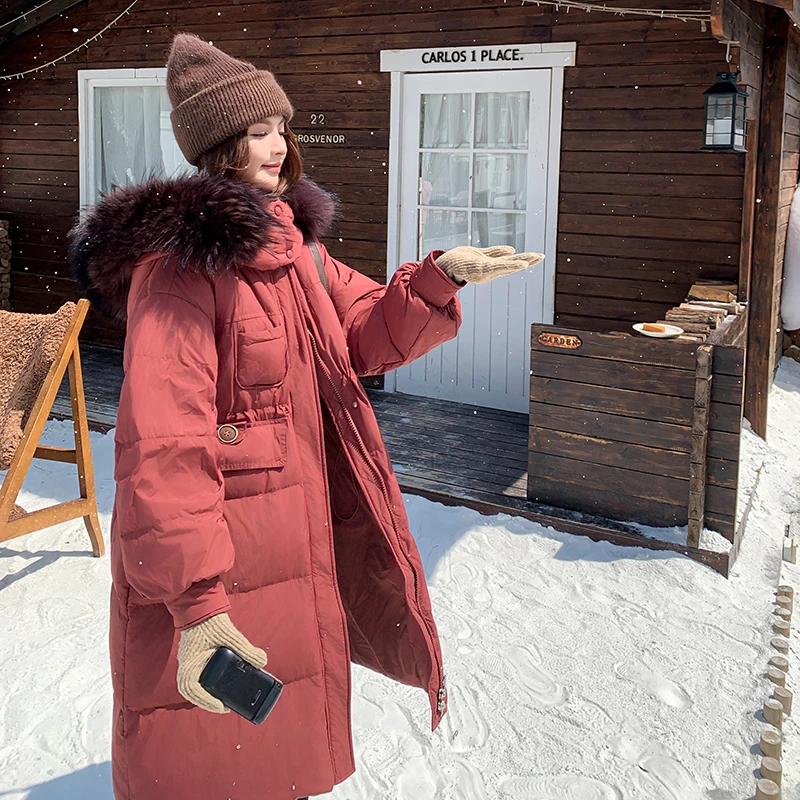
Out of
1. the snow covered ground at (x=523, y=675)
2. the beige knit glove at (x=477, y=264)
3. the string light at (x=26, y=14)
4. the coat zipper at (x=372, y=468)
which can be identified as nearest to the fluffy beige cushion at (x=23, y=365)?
the snow covered ground at (x=523, y=675)

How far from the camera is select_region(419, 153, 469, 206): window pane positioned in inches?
256

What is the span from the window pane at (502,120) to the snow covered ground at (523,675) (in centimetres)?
280

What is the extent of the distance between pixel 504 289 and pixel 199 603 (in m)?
5.06

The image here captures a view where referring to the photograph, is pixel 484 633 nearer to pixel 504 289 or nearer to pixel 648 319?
pixel 648 319

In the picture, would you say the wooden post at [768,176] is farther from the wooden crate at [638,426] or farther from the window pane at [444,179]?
the window pane at [444,179]

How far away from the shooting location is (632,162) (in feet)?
18.7

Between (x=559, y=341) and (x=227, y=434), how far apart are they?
2.88 m

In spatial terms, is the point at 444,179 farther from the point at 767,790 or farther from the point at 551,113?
the point at 767,790

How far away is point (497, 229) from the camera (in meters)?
6.44

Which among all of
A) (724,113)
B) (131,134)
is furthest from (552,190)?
(131,134)

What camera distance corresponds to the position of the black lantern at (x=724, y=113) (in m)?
4.82

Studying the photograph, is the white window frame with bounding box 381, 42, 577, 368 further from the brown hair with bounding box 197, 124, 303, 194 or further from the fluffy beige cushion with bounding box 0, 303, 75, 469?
the brown hair with bounding box 197, 124, 303, 194

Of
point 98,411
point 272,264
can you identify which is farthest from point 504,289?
point 272,264

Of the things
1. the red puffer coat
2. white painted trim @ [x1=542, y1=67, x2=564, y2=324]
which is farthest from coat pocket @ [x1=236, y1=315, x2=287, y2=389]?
white painted trim @ [x1=542, y1=67, x2=564, y2=324]
